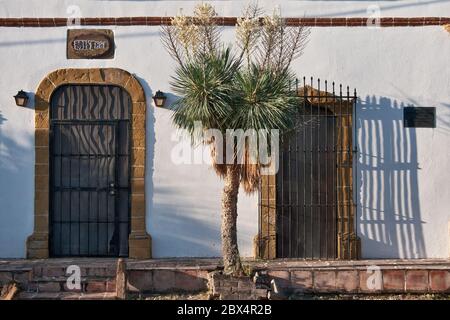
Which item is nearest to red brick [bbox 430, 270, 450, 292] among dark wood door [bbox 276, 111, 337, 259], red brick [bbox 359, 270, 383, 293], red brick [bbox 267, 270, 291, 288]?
red brick [bbox 359, 270, 383, 293]

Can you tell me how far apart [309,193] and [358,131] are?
1.08m

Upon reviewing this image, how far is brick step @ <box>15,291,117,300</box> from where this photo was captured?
26.6ft

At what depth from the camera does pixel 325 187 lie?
984cm

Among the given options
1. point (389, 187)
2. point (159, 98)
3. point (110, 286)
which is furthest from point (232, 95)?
point (389, 187)

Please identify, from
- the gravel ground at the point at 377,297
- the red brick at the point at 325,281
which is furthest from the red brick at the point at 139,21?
the gravel ground at the point at 377,297

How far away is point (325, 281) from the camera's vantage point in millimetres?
8672

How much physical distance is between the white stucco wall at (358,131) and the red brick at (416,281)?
0.99m

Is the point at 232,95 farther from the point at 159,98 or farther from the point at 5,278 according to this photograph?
the point at 5,278

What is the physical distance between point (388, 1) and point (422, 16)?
0.51 m

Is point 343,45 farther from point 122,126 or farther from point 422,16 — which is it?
point 122,126

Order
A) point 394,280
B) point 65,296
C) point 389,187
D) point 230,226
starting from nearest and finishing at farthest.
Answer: point 65,296, point 230,226, point 394,280, point 389,187

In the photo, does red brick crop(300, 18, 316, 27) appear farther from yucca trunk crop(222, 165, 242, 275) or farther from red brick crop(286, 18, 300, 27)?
yucca trunk crop(222, 165, 242, 275)

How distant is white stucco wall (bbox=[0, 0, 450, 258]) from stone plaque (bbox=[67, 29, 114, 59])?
9cm
